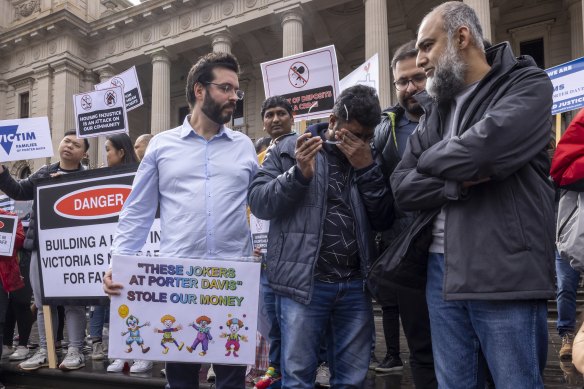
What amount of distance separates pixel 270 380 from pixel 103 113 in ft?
16.7

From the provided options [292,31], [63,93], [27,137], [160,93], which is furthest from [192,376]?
[63,93]

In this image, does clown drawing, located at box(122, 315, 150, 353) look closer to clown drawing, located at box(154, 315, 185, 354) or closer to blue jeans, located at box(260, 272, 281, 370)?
clown drawing, located at box(154, 315, 185, 354)

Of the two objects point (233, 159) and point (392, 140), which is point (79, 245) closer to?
Answer: point (233, 159)

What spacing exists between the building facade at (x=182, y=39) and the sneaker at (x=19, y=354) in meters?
13.7

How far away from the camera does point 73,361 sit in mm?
4691

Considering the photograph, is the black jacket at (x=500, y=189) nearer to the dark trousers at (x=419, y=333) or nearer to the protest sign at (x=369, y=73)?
the dark trousers at (x=419, y=333)

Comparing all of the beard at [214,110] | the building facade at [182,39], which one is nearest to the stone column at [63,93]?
the building facade at [182,39]

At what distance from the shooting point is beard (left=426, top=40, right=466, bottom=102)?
2117 mm

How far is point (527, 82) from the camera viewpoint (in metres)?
1.95

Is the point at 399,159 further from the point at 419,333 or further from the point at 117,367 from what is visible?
the point at 117,367

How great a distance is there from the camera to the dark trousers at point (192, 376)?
269cm

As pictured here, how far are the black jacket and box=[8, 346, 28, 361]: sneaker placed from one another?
16.5 feet

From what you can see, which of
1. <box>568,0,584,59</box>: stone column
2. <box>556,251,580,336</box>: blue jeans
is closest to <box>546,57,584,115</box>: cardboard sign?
<box>556,251,580,336</box>: blue jeans

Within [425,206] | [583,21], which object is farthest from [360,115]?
[583,21]
